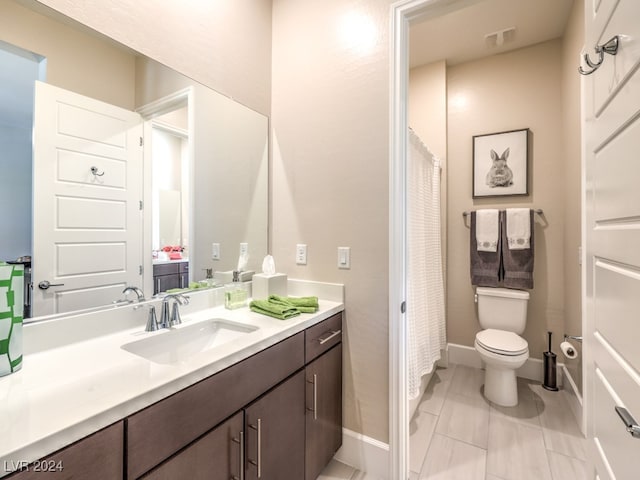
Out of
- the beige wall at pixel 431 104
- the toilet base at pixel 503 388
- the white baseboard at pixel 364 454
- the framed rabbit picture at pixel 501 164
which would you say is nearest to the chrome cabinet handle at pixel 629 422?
the white baseboard at pixel 364 454

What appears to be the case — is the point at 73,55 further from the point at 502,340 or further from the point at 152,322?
the point at 502,340

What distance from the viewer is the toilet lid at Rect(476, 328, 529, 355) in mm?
2076

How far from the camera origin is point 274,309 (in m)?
1.39

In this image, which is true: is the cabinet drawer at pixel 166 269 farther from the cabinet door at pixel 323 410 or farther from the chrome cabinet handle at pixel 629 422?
the chrome cabinet handle at pixel 629 422

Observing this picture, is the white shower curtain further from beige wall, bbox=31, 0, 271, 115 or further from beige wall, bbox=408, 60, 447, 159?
beige wall, bbox=31, 0, 271, 115

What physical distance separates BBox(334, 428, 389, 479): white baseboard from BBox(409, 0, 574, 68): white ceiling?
2637 mm

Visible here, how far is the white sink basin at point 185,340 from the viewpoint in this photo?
3.63 feet

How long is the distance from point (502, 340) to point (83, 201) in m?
2.64

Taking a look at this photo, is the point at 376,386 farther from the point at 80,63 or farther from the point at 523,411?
the point at 80,63

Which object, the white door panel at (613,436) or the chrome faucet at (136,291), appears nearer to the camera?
the white door panel at (613,436)

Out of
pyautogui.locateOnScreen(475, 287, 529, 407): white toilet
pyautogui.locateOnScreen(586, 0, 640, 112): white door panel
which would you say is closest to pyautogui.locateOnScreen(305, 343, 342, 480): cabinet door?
pyautogui.locateOnScreen(475, 287, 529, 407): white toilet

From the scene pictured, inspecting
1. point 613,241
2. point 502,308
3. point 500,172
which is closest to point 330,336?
point 613,241

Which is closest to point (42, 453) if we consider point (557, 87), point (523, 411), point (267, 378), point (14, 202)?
point (267, 378)

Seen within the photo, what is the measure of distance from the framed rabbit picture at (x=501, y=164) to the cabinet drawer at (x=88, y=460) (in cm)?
293
